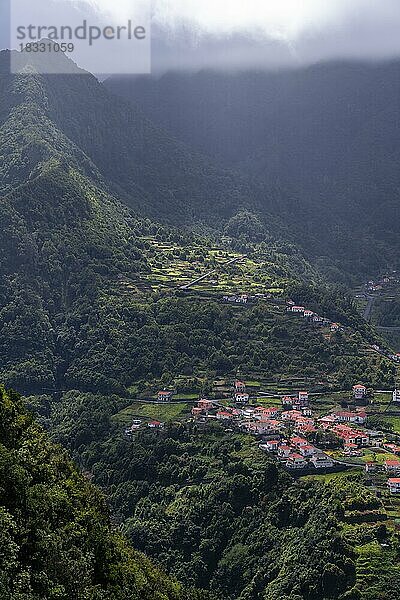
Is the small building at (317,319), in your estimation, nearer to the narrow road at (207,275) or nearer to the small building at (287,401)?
the narrow road at (207,275)

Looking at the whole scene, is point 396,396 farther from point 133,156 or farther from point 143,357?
point 133,156

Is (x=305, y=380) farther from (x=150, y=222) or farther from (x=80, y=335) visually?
(x=150, y=222)

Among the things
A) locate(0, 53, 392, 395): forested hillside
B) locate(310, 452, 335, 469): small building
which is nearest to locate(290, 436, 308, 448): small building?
locate(310, 452, 335, 469): small building

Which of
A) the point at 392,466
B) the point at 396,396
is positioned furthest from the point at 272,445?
the point at 396,396

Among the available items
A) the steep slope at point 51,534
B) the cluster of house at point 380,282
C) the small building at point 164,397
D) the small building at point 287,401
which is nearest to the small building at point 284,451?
the small building at point 287,401

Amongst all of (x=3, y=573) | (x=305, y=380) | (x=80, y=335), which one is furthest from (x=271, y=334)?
(x=3, y=573)

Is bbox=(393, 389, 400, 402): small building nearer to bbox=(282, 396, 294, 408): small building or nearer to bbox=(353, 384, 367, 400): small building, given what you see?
bbox=(353, 384, 367, 400): small building

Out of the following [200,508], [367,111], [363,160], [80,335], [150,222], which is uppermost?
[367,111]

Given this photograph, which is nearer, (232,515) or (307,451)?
(232,515)
